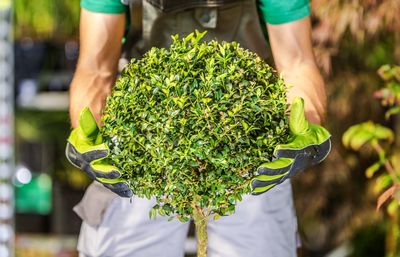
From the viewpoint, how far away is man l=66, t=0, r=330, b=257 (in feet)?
6.49

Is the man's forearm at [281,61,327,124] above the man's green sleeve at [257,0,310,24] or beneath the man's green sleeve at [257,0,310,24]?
beneath

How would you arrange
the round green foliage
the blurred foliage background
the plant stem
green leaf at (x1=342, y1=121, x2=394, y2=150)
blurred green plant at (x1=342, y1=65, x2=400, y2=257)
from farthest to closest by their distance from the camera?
the blurred foliage background
green leaf at (x1=342, y1=121, x2=394, y2=150)
blurred green plant at (x1=342, y1=65, x2=400, y2=257)
the plant stem
the round green foliage

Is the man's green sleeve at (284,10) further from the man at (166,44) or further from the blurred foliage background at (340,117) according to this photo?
the blurred foliage background at (340,117)

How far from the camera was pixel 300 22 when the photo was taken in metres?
1.98

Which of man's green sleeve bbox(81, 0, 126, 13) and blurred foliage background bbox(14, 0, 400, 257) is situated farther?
blurred foliage background bbox(14, 0, 400, 257)

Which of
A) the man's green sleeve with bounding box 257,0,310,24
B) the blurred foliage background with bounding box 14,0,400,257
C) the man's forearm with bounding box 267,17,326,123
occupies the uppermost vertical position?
the man's green sleeve with bounding box 257,0,310,24

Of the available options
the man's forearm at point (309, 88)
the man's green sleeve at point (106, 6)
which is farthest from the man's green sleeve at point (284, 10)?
the man's green sleeve at point (106, 6)

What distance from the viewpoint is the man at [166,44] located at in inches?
77.9

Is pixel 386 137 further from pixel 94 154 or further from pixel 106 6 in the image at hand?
pixel 94 154

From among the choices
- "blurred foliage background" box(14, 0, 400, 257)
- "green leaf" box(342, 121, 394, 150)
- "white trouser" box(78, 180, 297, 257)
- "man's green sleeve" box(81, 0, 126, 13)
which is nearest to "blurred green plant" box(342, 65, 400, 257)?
"green leaf" box(342, 121, 394, 150)

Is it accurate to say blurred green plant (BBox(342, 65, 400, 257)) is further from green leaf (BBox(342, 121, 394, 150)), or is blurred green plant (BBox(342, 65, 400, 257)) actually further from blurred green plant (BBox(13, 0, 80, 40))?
blurred green plant (BBox(13, 0, 80, 40))

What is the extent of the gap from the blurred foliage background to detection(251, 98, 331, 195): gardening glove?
141 centimetres

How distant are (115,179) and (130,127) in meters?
0.12

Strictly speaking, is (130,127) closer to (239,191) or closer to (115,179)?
(115,179)
